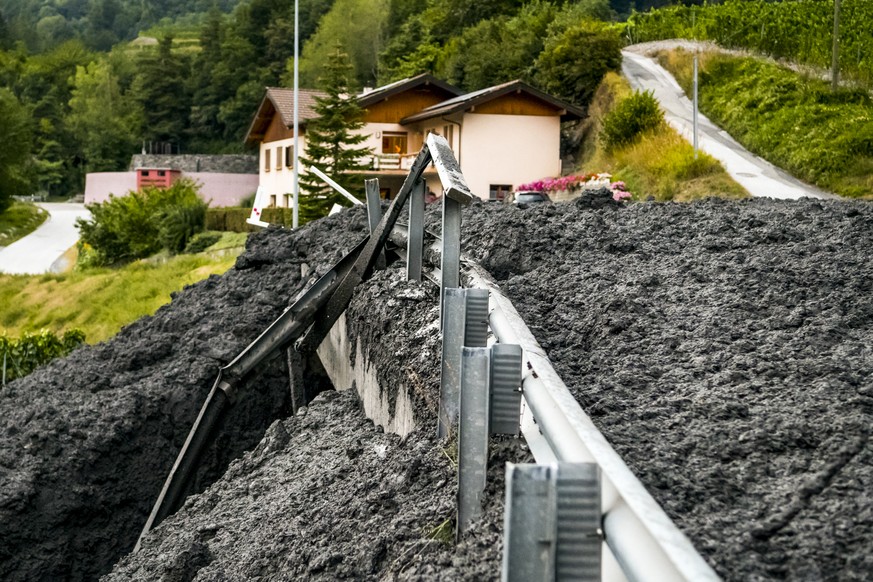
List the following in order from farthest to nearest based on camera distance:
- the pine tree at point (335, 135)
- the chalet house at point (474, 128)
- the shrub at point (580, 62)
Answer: the shrub at point (580, 62) → the chalet house at point (474, 128) → the pine tree at point (335, 135)

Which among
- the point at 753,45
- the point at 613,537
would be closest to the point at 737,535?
the point at 613,537

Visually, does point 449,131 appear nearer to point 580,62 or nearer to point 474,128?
point 474,128

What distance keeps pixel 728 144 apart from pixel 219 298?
30.4 m

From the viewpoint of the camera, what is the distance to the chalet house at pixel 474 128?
45.8 m

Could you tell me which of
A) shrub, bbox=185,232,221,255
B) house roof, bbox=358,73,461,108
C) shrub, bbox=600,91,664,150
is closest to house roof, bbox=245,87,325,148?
house roof, bbox=358,73,461,108

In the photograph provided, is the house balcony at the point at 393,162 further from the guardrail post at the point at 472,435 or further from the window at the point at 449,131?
the guardrail post at the point at 472,435

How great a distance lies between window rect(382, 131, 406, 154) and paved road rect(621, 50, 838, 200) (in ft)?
35.6

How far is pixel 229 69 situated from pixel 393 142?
58.8 m

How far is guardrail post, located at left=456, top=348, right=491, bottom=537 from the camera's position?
3.43m

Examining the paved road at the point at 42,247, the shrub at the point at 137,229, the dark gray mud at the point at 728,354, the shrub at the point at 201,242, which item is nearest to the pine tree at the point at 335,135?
the shrub at the point at 201,242

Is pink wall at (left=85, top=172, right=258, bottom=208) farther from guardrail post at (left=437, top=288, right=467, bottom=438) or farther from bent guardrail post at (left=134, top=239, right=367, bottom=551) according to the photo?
guardrail post at (left=437, top=288, right=467, bottom=438)

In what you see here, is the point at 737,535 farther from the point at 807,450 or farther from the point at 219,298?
the point at 219,298

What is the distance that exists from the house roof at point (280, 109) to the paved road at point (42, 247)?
1076cm

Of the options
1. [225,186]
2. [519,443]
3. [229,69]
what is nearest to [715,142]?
[519,443]
